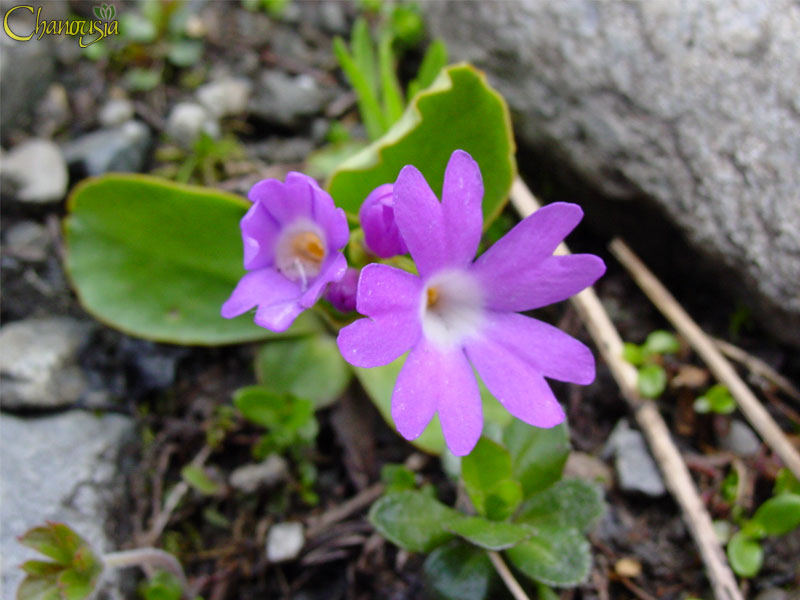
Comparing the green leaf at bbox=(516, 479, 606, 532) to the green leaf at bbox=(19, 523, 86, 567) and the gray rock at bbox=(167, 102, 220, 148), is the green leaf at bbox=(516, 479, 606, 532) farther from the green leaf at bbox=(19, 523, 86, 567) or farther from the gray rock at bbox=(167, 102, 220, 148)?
the gray rock at bbox=(167, 102, 220, 148)

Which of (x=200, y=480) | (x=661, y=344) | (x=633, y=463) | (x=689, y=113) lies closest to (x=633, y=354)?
(x=661, y=344)

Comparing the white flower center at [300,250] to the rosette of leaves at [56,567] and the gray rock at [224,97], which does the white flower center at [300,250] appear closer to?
the rosette of leaves at [56,567]

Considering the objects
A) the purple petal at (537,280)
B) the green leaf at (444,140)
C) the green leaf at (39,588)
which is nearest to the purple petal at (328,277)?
the purple petal at (537,280)

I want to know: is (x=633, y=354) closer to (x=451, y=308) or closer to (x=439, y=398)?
(x=451, y=308)

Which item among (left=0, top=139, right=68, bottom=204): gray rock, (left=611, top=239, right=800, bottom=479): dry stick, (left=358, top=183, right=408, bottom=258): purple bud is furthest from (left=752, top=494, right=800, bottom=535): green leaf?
(left=0, top=139, right=68, bottom=204): gray rock

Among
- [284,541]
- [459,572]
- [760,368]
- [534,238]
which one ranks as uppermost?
[534,238]

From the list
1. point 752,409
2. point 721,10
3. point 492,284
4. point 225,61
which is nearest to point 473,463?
point 492,284
